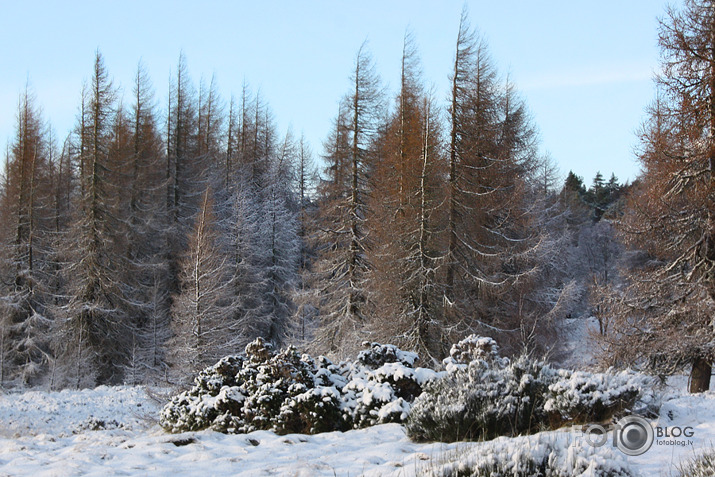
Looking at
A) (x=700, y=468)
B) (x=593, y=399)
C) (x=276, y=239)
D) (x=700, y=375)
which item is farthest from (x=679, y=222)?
(x=276, y=239)

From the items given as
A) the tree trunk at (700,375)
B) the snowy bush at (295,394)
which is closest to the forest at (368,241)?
the tree trunk at (700,375)

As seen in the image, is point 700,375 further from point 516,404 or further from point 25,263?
point 25,263

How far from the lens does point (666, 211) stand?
1196 centimetres

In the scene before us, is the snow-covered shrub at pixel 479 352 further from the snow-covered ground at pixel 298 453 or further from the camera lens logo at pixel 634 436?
the camera lens logo at pixel 634 436

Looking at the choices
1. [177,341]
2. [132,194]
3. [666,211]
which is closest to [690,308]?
[666,211]

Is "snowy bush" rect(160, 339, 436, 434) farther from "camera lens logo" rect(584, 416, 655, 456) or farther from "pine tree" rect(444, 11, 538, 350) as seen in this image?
"pine tree" rect(444, 11, 538, 350)

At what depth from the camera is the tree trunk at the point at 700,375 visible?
1156cm

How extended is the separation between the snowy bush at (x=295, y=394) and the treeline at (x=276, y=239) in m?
2.99

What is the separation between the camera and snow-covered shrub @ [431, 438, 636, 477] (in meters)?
3.88

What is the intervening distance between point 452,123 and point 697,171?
6.82 meters

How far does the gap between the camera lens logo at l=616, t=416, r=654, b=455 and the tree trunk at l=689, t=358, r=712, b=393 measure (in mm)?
7606

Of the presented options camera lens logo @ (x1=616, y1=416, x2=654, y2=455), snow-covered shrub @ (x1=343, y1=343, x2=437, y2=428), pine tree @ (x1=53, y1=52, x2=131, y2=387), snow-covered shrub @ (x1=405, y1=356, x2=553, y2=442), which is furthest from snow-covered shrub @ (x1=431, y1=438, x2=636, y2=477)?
pine tree @ (x1=53, y1=52, x2=131, y2=387)

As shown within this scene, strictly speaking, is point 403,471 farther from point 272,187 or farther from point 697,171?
point 272,187

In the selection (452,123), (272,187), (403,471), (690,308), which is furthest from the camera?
(272,187)
